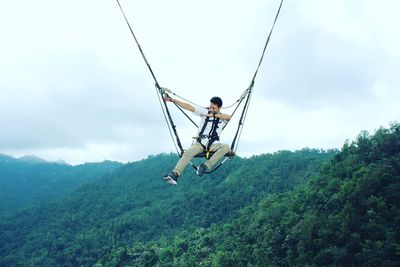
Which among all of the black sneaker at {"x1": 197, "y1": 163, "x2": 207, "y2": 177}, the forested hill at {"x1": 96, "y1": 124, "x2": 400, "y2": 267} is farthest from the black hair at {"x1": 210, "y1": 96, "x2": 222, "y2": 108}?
the forested hill at {"x1": 96, "y1": 124, "x2": 400, "y2": 267}

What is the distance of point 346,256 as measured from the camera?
120ft

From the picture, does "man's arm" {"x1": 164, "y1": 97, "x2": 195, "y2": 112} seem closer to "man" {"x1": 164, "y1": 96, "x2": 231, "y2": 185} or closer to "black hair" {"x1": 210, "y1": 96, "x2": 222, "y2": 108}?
"man" {"x1": 164, "y1": 96, "x2": 231, "y2": 185}

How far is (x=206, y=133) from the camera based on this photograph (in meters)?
8.22

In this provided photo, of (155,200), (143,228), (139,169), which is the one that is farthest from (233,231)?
(139,169)

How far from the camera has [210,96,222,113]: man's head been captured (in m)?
8.02

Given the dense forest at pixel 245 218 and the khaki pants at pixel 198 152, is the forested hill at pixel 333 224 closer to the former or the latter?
the dense forest at pixel 245 218

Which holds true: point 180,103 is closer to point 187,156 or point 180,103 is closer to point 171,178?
point 187,156

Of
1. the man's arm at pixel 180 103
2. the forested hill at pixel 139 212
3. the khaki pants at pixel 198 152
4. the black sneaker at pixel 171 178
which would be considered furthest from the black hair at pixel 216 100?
the forested hill at pixel 139 212

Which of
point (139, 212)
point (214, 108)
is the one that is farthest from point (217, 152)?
point (139, 212)

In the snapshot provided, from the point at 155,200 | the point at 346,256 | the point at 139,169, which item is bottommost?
the point at 346,256

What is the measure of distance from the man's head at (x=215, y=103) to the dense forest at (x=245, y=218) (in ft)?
102

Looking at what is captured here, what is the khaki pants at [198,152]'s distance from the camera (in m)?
7.99

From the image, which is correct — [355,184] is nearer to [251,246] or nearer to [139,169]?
[251,246]

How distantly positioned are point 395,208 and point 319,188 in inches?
496
